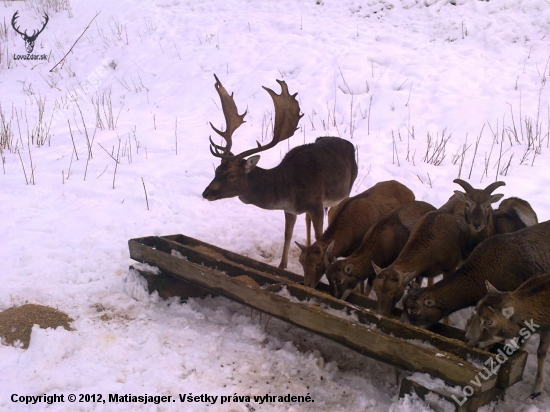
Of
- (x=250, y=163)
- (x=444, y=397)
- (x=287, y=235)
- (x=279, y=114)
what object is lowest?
(x=287, y=235)

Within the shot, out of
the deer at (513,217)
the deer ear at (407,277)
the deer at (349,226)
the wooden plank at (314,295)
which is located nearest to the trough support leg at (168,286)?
the wooden plank at (314,295)

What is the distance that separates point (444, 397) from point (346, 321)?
3.24ft

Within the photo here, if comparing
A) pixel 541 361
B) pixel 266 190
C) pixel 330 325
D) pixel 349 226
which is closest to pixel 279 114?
pixel 266 190

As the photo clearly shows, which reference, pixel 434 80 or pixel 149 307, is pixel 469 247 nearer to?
pixel 149 307

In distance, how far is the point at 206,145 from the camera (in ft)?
38.5

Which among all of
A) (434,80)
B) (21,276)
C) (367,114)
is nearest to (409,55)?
(434,80)

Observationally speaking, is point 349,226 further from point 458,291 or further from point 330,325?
point 330,325

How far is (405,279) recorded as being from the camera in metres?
5.23

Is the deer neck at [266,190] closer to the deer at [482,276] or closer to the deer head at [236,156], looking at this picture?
the deer head at [236,156]

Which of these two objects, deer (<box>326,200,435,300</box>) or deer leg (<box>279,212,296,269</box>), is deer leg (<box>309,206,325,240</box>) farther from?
deer (<box>326,200,435,300</box>)

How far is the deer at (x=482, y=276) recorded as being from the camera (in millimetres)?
5000

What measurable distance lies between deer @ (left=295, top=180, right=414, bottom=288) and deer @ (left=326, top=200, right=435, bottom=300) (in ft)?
0.62

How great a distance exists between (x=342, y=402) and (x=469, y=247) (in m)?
2.79

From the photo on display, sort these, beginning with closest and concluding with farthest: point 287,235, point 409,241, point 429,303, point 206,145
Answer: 1. point 429,303
2. point 409,241
3. point 287,235
4. point 206,145
